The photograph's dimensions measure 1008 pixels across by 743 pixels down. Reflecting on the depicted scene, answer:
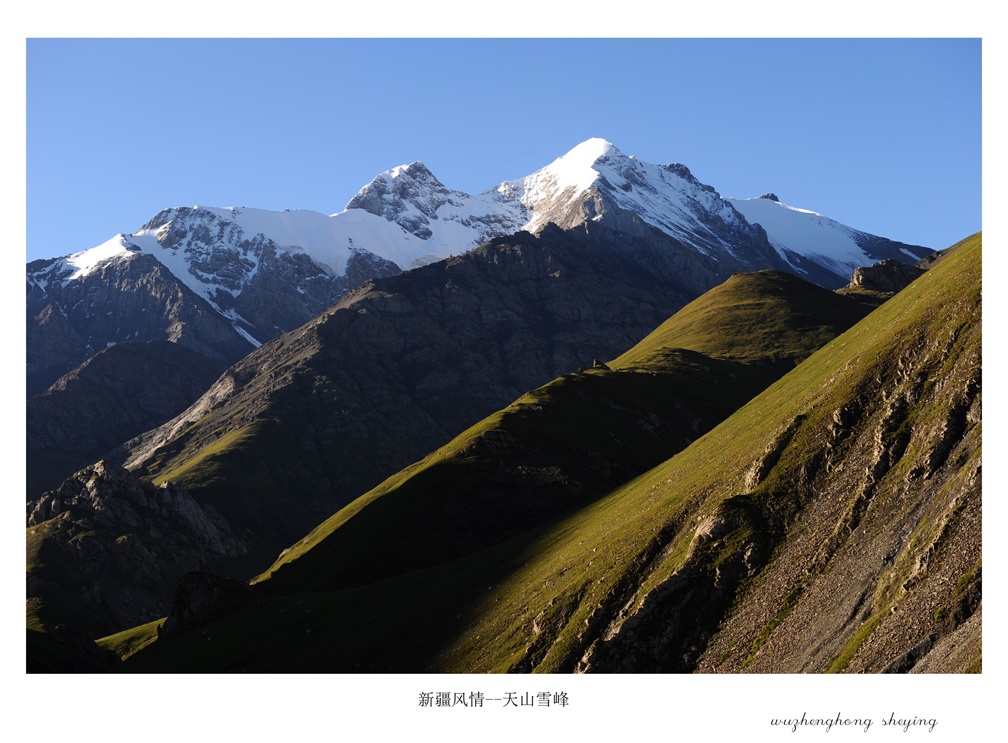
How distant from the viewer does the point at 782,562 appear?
86.0 metres

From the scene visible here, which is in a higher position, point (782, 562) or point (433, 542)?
point (782, 562)

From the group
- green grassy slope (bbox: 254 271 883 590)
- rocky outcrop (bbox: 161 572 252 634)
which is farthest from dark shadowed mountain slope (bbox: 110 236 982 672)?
green grassy slope (bbox: 254 271 883 590)

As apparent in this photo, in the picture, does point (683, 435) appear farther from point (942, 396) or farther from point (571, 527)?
point (942, 396)

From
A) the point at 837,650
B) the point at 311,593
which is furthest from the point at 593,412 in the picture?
the point at 837,650

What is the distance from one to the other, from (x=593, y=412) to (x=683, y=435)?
15772 mm

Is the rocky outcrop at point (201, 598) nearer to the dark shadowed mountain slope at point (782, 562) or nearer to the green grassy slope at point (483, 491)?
the green grassy slope at point (483, 491)

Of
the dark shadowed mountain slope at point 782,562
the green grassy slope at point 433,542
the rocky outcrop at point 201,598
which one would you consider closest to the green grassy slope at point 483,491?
the green grassy slope at point 433,542

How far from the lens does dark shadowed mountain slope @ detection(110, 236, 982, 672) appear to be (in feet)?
245

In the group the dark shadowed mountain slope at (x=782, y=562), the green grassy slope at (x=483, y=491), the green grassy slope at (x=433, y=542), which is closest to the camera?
the dark shadowed mountain slope at (x=782, y=562)

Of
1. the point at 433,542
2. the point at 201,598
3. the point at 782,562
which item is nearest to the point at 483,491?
the point at 433,542

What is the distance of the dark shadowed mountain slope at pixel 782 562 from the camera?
7456cm

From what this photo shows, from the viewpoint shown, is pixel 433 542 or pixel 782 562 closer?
pixel 782 562

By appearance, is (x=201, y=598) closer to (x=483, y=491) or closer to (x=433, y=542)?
(x=433, y=542)
